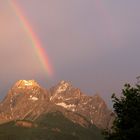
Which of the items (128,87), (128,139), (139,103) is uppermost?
(128,87)

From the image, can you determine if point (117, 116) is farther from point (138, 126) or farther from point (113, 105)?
point (138, 126)

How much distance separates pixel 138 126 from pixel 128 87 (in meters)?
7.41

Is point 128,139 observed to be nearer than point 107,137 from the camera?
Yes

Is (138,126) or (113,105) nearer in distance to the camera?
(138,126)

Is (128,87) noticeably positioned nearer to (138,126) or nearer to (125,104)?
(125,104)

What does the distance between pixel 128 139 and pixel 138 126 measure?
2.24 metres

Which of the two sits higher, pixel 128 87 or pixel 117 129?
pixel 128 87

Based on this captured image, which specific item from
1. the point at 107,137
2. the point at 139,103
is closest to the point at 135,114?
the point at 139,103

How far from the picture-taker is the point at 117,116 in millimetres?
57031

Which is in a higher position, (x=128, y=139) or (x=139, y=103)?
(x=139, y=103)

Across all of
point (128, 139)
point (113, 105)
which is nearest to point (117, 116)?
point (113, 105)

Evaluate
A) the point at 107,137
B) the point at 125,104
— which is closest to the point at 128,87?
the point at 125,104

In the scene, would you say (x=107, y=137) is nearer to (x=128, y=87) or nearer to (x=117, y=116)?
(x=117, y=116)

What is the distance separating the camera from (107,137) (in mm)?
56531
